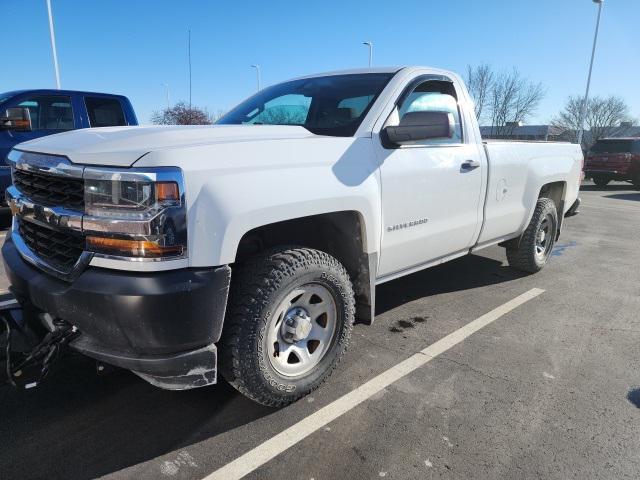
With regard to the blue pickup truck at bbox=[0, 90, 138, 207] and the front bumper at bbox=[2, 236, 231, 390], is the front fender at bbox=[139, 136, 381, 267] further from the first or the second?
the blue pickup truck at bbox=[0, 90, 138, 207]

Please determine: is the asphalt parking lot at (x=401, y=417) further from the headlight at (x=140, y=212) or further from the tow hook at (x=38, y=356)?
the headlight at (x=140, y=212)

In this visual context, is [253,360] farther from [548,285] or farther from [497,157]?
[548,285]

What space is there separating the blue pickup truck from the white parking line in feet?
20.0

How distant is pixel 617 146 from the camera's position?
57.7 feet

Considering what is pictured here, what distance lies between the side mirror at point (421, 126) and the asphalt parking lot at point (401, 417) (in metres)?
1.50

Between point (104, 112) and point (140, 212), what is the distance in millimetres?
7018

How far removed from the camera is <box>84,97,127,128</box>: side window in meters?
7.82

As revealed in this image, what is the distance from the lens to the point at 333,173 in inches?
103

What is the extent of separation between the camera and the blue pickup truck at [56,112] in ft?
22.9

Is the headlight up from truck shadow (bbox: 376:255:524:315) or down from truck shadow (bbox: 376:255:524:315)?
up

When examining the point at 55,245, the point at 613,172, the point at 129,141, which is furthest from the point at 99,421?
the point at 613,172

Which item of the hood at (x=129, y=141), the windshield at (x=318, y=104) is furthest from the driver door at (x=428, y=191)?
the hood at (x=129, y=141)

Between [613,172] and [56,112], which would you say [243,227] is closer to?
[56,112]

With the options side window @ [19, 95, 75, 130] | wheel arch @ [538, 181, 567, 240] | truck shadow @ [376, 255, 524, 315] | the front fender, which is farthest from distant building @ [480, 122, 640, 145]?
the front fender
